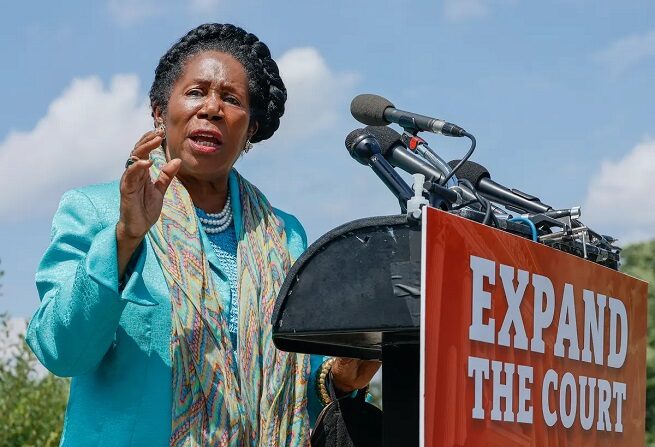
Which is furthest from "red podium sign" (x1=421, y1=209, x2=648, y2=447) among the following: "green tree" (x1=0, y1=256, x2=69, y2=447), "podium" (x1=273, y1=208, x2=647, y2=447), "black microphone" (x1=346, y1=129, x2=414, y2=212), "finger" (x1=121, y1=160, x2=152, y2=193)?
"green tree" (x1=0, y1=256, x2=69, y2=447)

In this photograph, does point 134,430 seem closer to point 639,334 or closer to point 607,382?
point 607,382

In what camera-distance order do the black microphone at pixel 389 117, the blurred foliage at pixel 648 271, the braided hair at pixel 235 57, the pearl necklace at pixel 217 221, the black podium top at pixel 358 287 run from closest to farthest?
the black podium top at pixel 358 287
the black microphone at pixel 389 117
the pearl necklace at pixel 217 221
the braided hair at pixel 235 57
the blurred foliage at pixel 648 271

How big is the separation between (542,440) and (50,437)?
4753 millimetres

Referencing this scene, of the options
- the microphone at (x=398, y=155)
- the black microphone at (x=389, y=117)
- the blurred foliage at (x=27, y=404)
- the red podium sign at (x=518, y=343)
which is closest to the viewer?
the red podium sign at (x=518, y=343)

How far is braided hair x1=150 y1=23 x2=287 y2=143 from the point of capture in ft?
10.2

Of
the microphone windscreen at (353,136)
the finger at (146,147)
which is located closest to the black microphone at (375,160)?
the microphone windscreen at (353,136)

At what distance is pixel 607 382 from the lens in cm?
270

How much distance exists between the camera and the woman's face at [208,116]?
2939mm

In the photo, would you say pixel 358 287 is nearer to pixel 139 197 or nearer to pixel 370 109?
pixel 139 197

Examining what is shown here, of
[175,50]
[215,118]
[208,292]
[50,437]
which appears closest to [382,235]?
[208,292]

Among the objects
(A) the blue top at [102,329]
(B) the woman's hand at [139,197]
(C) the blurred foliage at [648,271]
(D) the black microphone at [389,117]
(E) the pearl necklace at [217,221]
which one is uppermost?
(C) the blurred foliage at [648,271]

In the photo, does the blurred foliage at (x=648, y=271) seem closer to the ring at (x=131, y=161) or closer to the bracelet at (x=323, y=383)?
the bracelet at (x=323, y=383)

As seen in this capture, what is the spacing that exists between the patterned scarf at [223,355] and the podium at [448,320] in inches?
9.1

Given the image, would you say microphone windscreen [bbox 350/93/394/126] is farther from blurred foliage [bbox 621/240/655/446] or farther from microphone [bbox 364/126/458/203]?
blurred foliage [bbox 621/240/655/446]
